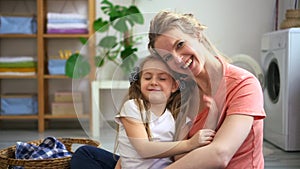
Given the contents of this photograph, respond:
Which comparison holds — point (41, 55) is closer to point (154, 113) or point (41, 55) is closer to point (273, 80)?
point (273, 80)

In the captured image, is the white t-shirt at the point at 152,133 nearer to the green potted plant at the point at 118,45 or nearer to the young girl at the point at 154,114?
the young girl at the point at 154,114

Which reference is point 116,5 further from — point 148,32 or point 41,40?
point 148,32

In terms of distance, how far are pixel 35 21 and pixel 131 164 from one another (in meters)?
2.97

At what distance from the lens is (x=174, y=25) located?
3.42 feet

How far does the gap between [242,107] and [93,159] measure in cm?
70

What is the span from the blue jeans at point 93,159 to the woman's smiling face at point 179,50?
0.62 meters

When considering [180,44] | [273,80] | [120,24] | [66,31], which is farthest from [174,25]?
[66,31]

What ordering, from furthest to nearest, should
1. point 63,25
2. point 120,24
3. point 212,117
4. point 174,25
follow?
point 63,25 < point 120,24 < point 212,117 < point 174,25

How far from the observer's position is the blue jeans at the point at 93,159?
157 cm

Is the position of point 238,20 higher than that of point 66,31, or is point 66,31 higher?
point 238,20

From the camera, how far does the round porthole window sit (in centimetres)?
327

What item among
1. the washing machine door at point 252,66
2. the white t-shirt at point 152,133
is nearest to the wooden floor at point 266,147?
the white t-shirt at point 152,133

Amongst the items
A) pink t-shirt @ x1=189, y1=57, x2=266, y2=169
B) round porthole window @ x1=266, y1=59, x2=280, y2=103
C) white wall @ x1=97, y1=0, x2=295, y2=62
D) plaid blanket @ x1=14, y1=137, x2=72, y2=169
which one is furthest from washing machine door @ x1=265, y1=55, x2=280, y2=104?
pink t-shirt @ x1=189, y1=57, x2=266, y2=169

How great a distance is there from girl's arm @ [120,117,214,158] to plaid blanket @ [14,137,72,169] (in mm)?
775
